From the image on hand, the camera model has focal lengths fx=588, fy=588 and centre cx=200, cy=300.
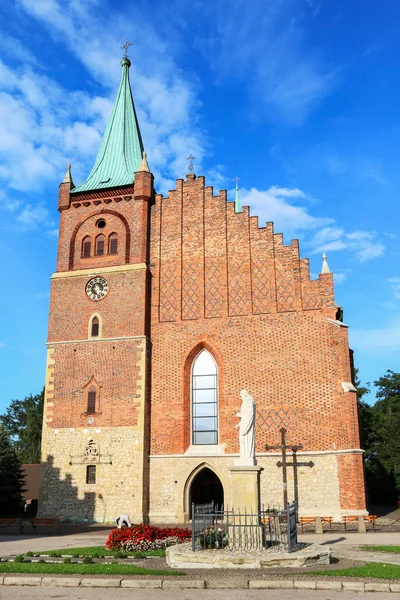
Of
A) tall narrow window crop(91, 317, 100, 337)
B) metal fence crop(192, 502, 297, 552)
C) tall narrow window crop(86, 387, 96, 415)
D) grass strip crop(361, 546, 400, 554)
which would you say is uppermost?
tall narrow window crop(91, 317, 100, 337)

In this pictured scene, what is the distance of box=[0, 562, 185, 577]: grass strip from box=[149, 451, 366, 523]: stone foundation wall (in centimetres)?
1236

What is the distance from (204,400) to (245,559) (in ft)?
52.7

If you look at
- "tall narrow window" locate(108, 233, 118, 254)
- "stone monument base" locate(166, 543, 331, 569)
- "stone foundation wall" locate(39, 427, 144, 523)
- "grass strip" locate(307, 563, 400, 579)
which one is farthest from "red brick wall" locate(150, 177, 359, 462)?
"grass strip" locate(307, 563, 400, 579)

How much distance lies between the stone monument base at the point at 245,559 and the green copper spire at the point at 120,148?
22354 mm

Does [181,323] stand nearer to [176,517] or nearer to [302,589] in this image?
[176,517]

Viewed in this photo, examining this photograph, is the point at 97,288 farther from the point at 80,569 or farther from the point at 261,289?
the point at 80,569

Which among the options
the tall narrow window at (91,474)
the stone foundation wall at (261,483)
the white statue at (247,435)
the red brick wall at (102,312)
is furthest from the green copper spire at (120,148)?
the white statue at (247,435)

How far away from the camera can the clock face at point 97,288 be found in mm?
29812

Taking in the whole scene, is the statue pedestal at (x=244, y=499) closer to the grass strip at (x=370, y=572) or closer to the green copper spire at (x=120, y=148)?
the grass strip at (x=370, y=572)

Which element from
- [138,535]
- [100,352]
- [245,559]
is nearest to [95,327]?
[100,352]

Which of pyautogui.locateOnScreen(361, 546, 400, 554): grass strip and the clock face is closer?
pyautogui.locateOnScreen(361, 546, 400, 554): grass strip

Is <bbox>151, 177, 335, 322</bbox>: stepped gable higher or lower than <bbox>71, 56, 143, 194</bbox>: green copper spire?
lower

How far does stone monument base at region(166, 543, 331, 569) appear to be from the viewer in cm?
1198

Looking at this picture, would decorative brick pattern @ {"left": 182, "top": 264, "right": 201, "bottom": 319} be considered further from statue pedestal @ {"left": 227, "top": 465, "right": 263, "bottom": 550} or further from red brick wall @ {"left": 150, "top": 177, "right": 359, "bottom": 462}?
statue pedestal @ {"left": 227, "top": 465, "right": 263, "bottom": 550}
